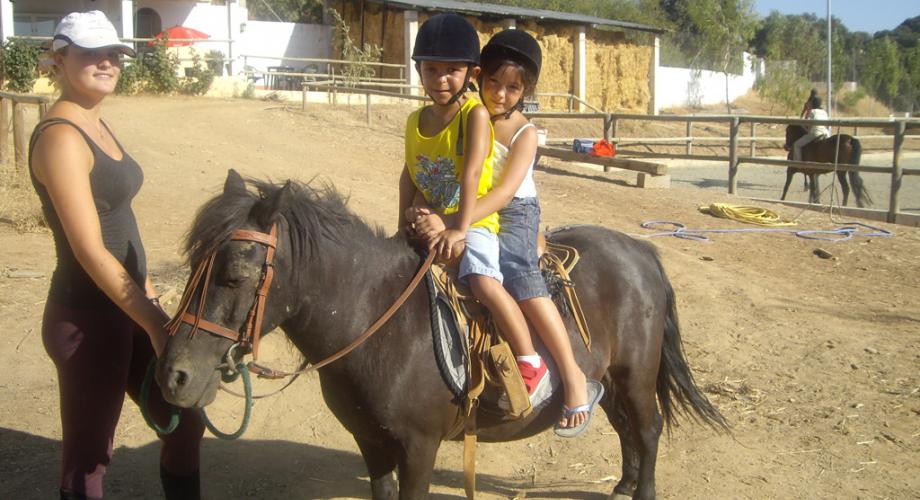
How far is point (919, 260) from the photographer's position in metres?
8.44

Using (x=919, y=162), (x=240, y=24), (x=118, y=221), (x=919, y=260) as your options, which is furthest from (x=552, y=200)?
(x=240, y=24)

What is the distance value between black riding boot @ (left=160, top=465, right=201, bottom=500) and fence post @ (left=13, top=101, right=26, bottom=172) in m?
7.32

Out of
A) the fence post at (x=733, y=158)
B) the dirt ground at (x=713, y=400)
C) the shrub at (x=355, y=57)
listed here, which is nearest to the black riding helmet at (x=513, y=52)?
the dirt ground at (x=713, y=400)

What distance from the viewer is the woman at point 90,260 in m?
2.50

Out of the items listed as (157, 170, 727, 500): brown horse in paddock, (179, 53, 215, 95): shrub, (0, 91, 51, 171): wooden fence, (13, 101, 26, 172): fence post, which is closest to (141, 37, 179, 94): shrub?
(179, 53, 215, 95): shrub

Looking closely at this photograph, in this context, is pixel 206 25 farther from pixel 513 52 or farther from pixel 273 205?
pixel 273 205

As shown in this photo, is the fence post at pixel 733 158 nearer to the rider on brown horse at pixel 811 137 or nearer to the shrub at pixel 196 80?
the rider on brown horse at pixel 811 137

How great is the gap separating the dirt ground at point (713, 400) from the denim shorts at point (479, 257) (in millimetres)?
665

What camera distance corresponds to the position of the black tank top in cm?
262

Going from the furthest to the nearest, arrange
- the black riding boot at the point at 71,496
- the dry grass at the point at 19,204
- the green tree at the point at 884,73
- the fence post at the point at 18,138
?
the green tree at the point at 884,73 < the fence post at the point at 18,138 < the dry grass at the point at 19,204 < the black riding boot at the point at 71,496

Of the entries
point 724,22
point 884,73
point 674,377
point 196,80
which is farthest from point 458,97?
point 884,73

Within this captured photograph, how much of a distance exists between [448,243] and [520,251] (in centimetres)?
44

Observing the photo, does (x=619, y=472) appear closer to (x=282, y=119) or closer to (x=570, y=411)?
(x=570, y=411)

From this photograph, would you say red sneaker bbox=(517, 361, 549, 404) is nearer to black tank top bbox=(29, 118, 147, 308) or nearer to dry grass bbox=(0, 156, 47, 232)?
black tank top bbox=(29, 118, 147, 308)
